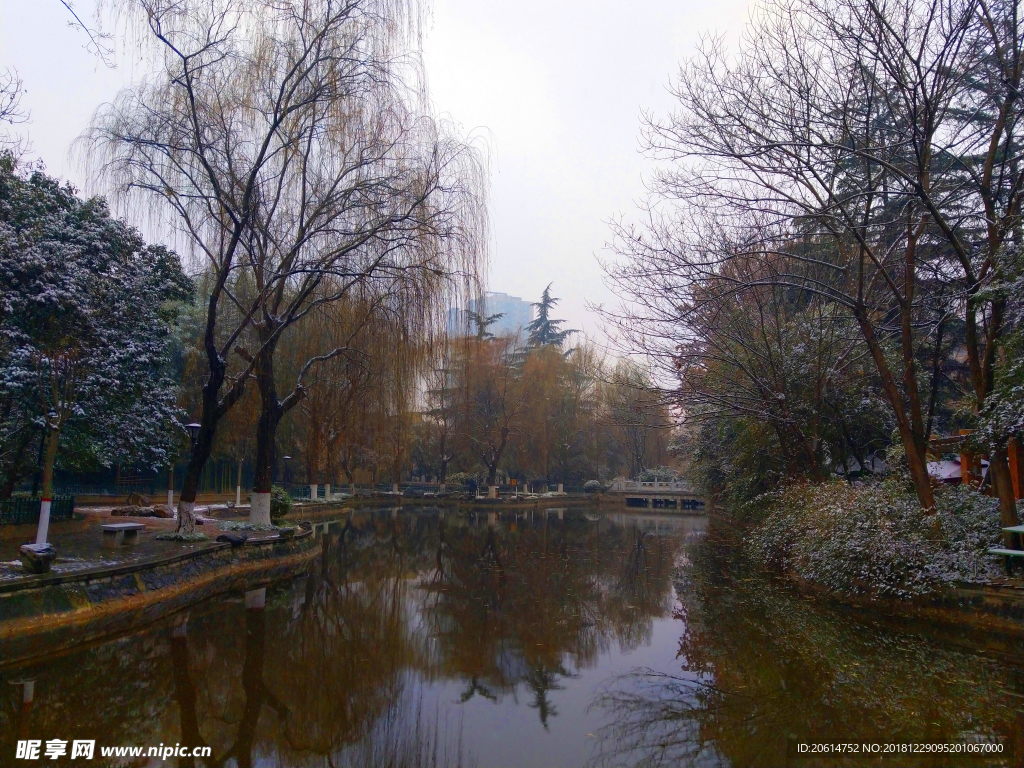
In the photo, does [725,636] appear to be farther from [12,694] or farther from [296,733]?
[12,694]

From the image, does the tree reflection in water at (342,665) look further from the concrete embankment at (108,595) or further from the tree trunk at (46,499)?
the tree trunk at (46,499)

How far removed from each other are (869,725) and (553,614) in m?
5.09

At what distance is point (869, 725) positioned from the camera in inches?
216

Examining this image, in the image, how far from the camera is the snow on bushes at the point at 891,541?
8672 mm

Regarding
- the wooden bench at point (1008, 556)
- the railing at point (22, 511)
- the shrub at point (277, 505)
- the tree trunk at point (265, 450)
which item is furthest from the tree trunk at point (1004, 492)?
the shrub at point (277, 505)

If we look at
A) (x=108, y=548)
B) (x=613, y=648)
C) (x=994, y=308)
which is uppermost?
(x=994, y=308)

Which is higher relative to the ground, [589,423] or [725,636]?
[589,423]

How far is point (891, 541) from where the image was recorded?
9.39 meters

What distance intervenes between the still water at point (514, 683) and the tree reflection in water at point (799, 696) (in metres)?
0.02

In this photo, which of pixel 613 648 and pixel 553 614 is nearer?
pixel 613 648

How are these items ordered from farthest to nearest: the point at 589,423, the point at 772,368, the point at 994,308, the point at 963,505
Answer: the point at 589,423 < the point at 772,368 < the point at 963,505 < the point at 994,308

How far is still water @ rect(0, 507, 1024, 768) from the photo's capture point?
527cm

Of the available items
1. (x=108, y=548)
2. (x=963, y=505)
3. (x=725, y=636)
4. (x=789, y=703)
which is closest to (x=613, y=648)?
(x=725, y=636)

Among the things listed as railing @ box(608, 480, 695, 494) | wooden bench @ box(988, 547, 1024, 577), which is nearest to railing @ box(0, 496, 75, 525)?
wooden bench @ box(988, 547, 1024, 577)
